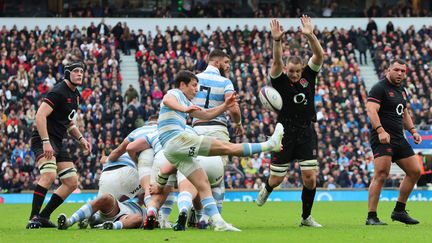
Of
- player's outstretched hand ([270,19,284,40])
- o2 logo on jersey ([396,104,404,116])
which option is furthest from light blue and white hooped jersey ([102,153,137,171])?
o2 logo on jersey ([396,104,404,116])

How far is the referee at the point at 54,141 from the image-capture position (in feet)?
46.6

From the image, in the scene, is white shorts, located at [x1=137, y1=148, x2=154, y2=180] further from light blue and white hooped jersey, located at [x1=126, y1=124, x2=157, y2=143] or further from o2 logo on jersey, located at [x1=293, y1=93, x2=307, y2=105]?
o2 logo on jersey, located at [x1=293, y1=93, x2=307, y2=105]

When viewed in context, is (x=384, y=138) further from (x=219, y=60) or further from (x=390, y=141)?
(x=219, y=60)

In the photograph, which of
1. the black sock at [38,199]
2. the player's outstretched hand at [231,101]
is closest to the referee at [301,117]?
the player's outstretched hand at [231,101]

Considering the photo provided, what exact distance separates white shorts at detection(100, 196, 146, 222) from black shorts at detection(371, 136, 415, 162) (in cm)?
367

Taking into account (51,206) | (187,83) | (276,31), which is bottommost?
(51,206)

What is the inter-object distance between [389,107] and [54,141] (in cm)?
517

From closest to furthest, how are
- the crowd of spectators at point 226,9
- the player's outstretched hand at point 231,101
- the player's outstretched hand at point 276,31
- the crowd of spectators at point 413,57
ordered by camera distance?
the player's outstretched hand at point 231,101 < the player's outstretched hand at point 276,31 < the crowd of spectators at point 413,57 < the crowd of spectators at point 226,9

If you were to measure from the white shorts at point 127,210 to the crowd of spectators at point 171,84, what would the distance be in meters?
16.6

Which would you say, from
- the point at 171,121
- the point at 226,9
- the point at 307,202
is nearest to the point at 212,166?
the point at 171,121

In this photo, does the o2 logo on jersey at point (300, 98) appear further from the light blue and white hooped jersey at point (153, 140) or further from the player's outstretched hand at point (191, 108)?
the player's outstretched hand at point (191, 108)

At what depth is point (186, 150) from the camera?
40.5 feet

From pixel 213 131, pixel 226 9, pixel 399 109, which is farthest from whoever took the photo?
pixel 226 9

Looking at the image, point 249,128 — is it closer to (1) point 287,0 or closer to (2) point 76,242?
(1) point 287,0
